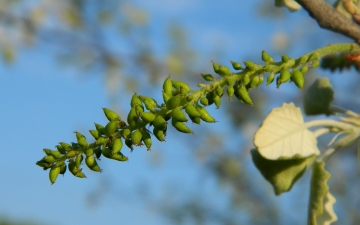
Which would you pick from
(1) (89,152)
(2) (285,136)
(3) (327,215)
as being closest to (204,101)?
(1) (89,152)

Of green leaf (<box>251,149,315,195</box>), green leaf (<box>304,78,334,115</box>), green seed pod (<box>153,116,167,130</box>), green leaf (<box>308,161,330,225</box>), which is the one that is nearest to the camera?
green seed pod (<box>153,116,167,130</box>)

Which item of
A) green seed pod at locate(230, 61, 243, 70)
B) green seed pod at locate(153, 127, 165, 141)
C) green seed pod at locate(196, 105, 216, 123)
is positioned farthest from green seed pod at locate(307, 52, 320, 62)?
green seed pod at locate(153, 127, 165, 141)

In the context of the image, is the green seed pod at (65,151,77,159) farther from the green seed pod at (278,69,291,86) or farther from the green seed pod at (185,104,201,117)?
the green seed pod at (278,69,291,86)

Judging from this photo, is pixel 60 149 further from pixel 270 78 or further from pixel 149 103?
pixel 270 78

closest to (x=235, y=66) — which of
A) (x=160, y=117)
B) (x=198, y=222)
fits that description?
(x=160, y=117)

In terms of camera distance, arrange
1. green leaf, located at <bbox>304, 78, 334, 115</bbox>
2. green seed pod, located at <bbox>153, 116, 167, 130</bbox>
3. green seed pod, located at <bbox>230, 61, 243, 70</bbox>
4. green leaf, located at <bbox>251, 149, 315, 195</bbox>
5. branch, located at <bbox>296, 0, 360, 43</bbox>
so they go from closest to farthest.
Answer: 1. green seed pod, located at <bbox>153, 116, 167, 130</bbox>
2. green seed pod, located at <bbox>230, 61, 243, 70</bbox>
3. branch, located at <bbox>296, 0, 360, 43</bbox>
4. green leaf, located at <bbox>251, 149, 315, 195</bbox>
5. green leaf, located at <bbox>304, 78, 334, 115</bbox>

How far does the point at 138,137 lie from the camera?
1016mm

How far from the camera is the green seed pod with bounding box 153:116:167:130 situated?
1.01 meters

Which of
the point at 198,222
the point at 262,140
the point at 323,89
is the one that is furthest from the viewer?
the point at 198,222

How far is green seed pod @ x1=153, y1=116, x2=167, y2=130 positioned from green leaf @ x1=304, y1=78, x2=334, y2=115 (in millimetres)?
837

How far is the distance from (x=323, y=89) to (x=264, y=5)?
7070mm

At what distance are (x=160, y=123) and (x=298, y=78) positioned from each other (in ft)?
1.01

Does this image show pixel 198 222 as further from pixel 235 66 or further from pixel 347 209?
pixel 235 66

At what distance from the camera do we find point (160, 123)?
1009 millimetres
